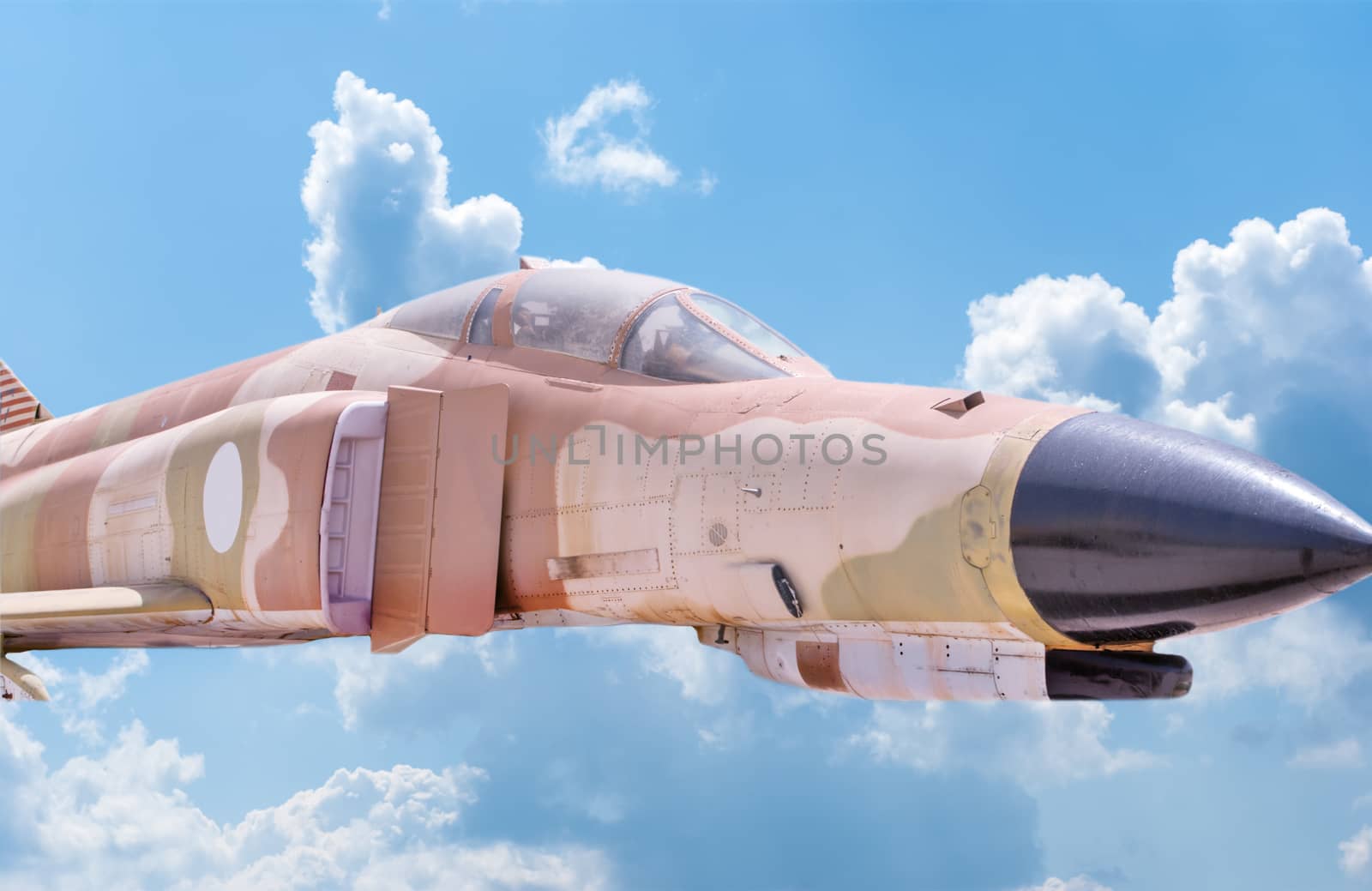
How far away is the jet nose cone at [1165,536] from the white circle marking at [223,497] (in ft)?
18.4

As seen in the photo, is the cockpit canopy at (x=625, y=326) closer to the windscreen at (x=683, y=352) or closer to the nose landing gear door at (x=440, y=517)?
the windscreen at (x=683, y=352)

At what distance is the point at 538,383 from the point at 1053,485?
12.1 feet

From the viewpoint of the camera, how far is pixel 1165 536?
5512mm

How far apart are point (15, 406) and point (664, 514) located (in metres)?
11.7

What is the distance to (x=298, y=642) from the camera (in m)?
9.68

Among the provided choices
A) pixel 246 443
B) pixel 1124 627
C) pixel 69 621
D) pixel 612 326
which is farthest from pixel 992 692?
Answer: pixel 69 621

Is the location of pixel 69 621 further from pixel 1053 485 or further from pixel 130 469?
pixel 1053 485

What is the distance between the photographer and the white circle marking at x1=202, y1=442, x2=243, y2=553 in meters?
8.64

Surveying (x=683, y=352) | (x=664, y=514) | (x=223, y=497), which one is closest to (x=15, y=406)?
(x=223, y=497)

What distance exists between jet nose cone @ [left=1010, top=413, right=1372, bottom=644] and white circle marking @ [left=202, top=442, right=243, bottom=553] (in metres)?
5.62

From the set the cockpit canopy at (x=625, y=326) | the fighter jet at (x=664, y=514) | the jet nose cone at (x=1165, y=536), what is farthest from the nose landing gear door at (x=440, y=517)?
the jet nose cone at (x=1165, y=536)

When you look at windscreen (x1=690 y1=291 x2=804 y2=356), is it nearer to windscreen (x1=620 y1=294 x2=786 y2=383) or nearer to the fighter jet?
the fighter jet

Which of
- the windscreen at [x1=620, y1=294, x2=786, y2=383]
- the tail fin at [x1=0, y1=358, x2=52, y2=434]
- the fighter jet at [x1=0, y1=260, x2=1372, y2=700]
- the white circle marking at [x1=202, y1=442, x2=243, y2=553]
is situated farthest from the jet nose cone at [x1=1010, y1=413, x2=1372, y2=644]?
the tail fin at [x1=0, y1=358, x2=52, y2=434]

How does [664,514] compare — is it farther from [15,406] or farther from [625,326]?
[15,406]
